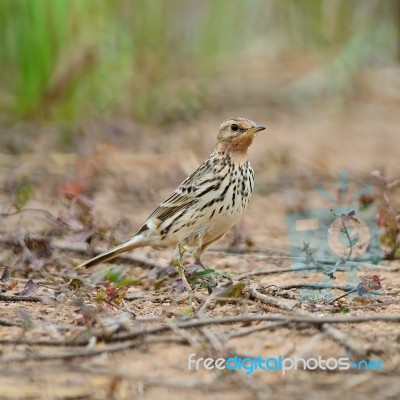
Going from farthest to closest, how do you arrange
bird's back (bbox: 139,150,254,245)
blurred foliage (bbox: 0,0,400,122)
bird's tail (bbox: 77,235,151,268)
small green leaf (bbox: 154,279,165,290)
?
blurred foliage (bbox: 0,0,400,122) → bird's tail (bbox: 77,235,151,268) → bird's back (bbox: 139,150,254,245) → small green leaf (bbox: 154,279,165,290)

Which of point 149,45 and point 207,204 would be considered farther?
point 149,45

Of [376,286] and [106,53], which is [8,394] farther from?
[106,53]

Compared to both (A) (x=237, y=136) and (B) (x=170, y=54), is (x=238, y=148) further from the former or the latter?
(B) (x=170, y=54)

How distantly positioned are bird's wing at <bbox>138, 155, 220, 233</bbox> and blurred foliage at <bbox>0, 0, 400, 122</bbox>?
3975 mm

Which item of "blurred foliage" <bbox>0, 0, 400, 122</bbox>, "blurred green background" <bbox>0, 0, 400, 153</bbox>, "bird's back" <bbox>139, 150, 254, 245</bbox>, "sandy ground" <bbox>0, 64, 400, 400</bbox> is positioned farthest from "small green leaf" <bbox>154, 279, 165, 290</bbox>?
"blurred foliage" <bbox>0, 0, 400, 122</bbox>

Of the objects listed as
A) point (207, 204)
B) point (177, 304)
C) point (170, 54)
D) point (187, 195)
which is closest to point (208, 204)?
point (207, 204)

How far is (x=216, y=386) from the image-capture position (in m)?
3.00

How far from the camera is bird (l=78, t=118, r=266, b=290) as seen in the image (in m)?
4.76

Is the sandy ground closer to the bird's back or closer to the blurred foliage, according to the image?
the bird's back

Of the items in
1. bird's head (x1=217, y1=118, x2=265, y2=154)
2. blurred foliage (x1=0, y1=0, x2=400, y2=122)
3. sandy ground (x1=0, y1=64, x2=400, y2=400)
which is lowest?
sandy ground (x1=0, y1=64, x2=400, y2=400)

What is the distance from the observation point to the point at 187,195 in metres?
4.94

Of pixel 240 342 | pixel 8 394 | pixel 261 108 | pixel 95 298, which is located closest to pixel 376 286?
pixel 240 342

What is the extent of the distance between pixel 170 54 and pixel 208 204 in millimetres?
6218

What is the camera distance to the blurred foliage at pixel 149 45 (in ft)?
28.5
